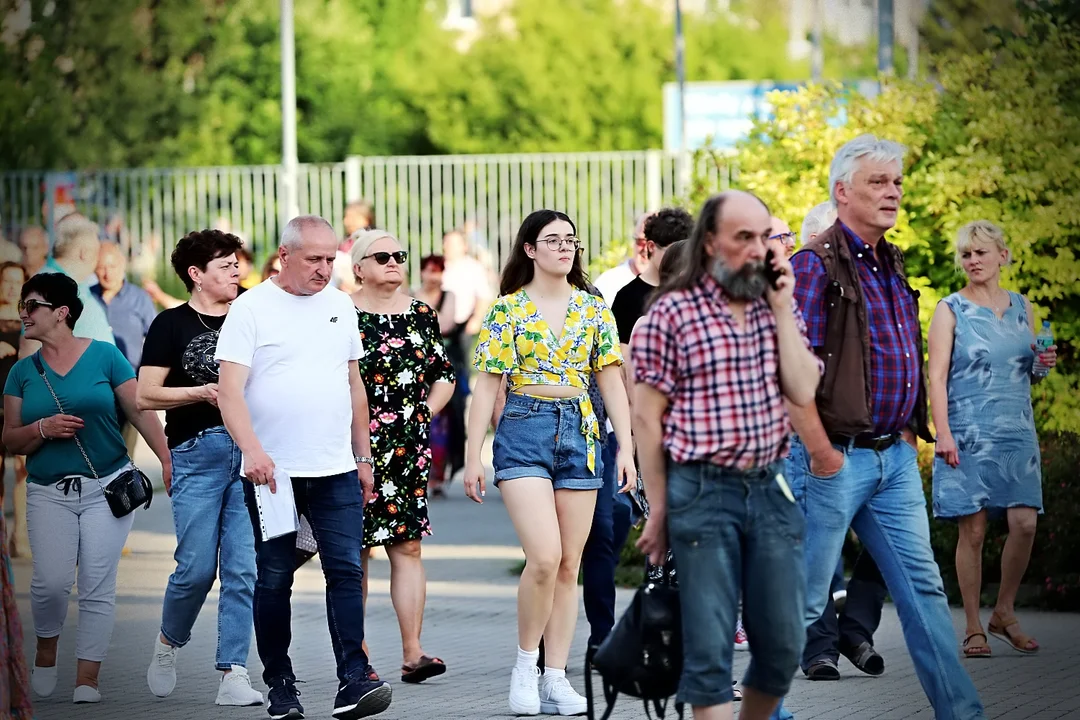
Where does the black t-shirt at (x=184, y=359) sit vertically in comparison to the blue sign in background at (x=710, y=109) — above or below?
below

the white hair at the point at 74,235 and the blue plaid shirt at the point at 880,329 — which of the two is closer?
the blue plaid shirt at the point at 880,329

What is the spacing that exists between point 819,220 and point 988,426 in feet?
4.10

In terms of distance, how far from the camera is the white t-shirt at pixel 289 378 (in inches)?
266

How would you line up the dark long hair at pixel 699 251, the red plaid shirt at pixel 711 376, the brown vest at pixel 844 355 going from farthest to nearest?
the brown vest at pixel 844 355 → the dark long hair at pixel 699 251 → the red plaid shirt at pixel 711 376

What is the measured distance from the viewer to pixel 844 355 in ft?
19.0

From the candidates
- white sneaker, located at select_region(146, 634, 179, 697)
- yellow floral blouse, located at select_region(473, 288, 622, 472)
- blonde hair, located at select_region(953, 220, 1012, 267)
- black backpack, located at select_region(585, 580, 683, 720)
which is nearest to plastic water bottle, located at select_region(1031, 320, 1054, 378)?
blonde hair, located at select_region(953, 220, 1012, 267)

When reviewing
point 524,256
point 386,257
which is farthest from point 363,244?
point 524,256

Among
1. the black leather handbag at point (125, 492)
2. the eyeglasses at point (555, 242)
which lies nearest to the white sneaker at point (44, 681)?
the black leather handbag at point (125, 492)

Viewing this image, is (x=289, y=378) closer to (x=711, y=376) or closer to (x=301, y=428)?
(x=301, y=428)

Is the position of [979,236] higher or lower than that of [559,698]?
higher

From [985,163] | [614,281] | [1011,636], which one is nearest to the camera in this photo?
[1011,636]

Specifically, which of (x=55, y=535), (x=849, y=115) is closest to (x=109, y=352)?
(x=55, y=535)

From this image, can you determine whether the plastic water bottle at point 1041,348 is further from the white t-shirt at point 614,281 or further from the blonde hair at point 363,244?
the blonde hair at point 363,244

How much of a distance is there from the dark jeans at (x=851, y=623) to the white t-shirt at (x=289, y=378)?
7.43 feet
